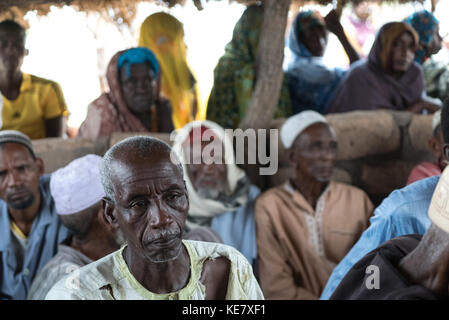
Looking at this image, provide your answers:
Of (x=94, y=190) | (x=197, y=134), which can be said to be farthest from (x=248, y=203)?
(x=94, y=190)

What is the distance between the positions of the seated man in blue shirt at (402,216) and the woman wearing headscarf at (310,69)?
174 centimetres

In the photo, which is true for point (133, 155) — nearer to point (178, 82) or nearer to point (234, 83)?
point (234, 83)

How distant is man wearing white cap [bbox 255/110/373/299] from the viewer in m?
1.92

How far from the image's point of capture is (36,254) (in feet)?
5.64

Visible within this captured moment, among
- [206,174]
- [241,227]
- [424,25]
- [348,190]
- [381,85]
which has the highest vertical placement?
[424,25]

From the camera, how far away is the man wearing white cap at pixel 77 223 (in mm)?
1200

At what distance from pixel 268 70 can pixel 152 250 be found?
58.2 inches

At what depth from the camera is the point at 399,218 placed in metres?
1.36

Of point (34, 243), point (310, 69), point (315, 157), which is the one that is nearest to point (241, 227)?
point (315, 157)

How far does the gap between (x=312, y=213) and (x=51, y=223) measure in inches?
40.0

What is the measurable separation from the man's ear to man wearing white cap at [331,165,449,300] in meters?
0.49

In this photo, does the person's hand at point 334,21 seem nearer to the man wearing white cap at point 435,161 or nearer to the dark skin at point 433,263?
the man wearing white cap at point 435,161
